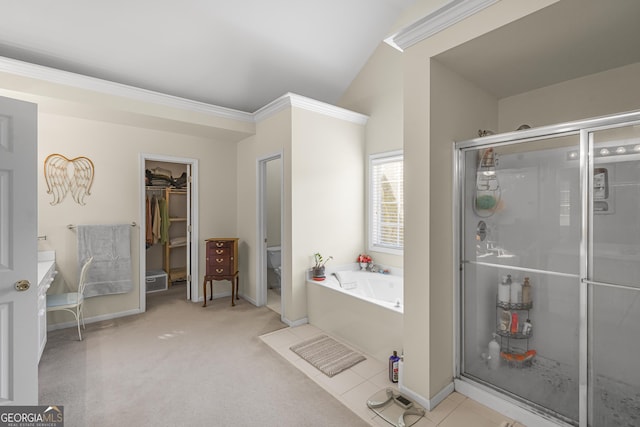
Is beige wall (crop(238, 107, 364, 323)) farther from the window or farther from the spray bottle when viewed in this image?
the spray bottle

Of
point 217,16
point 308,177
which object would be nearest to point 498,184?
point 308,177

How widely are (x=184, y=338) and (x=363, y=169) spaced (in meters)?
3.00

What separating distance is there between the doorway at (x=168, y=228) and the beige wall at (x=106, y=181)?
171 mm

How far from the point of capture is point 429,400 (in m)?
2.06

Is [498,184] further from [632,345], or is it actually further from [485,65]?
[632,345]

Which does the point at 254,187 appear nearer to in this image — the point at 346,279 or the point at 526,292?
the point at 346,279

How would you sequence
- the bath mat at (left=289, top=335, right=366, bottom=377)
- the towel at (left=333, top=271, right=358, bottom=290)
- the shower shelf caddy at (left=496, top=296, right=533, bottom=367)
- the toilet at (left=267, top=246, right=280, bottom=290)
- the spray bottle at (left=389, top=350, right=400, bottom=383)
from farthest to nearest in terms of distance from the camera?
the toilet at (left=267, top=246, right=280, bottom=290) → the towel at (left=333, top=271, right=358, bottom=290) → the bath mat at (left=289, top=335, right=366, bottom=377) → the spray bottle at (left=389, top=350, right=400, bottom=383) → the shower shelf caddy at (left=496, top=296, right=533, bottom=367)

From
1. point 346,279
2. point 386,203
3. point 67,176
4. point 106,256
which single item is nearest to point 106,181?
point 67,176

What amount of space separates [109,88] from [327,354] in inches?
138

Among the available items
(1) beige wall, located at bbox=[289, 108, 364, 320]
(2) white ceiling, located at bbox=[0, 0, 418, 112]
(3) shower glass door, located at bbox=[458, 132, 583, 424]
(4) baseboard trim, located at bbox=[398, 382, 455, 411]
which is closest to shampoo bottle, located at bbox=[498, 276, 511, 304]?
(3) shower glass door, located at bbox=[458, 132, 583, 424]

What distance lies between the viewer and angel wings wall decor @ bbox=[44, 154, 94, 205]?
334cm

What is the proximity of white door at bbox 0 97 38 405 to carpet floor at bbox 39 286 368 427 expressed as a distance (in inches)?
21.6

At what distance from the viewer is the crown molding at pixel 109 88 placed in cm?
271

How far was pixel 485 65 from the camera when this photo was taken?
2.14 meters
